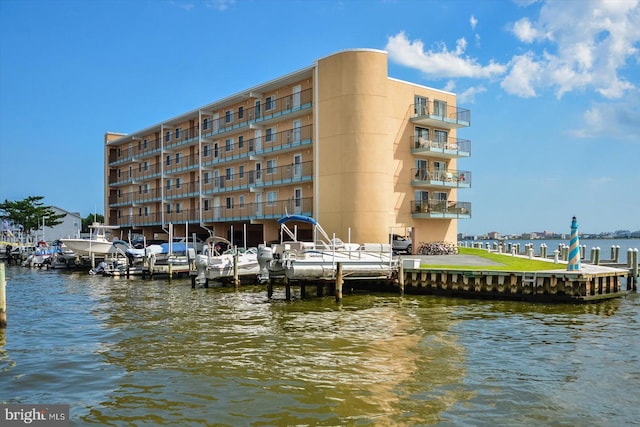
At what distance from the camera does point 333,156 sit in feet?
128

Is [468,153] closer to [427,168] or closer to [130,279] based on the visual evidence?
[427,168]

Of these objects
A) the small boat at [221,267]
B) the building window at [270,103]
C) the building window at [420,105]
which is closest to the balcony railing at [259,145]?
the building window at [270,103]

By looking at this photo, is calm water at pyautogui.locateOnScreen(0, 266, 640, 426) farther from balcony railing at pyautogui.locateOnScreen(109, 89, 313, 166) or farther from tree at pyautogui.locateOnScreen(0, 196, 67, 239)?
tree at pyautogui.locateOnScreen(0, 196, 67, 239)

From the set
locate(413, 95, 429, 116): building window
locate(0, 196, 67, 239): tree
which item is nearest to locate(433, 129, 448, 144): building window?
locate(413, 95, 429, 116): building window

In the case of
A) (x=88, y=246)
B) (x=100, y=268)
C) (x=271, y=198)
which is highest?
(x=271, y=198)

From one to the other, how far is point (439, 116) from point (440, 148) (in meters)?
2.44

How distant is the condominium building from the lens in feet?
125

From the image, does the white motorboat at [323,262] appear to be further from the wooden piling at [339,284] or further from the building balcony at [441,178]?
the building balcony at [441,178]

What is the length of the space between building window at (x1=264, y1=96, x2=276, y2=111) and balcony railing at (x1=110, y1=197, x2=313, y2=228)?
8050mm

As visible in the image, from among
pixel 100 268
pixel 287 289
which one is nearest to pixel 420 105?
pixel 287 289

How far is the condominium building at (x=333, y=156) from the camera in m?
38.0

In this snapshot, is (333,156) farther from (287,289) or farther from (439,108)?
(287,289)

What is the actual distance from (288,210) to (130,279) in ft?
42.3

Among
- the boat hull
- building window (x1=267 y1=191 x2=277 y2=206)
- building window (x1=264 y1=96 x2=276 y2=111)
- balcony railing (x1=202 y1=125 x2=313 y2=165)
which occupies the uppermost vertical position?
building window (x1=264 y1=96 x2=276 y2=111)
